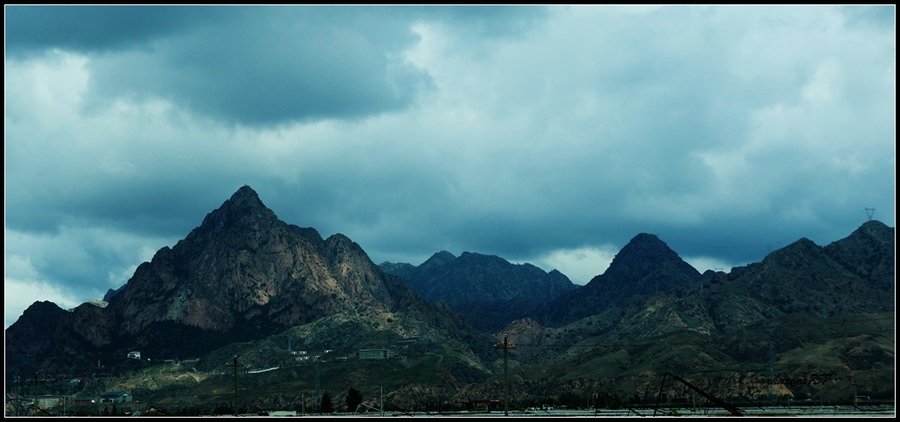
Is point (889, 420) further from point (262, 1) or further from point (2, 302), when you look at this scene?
point (2, 302)

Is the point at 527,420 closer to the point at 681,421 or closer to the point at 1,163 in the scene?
the point at 681,421

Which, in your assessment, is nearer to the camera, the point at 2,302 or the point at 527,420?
the point at 2,302

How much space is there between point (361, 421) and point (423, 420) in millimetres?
62913

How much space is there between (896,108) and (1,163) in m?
79.8

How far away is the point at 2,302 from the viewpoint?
8581cm

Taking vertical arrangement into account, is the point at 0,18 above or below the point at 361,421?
above

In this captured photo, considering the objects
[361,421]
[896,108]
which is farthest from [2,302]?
[361,421]

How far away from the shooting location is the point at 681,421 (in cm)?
12638

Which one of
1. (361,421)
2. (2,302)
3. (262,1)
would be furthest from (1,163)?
(361,421)

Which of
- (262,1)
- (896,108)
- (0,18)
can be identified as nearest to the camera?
(896,108)

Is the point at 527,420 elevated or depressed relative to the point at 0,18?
depressed

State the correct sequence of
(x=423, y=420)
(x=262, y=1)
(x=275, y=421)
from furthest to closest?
(x=275, y=421), (x=423, y=420), (x=262, y=1)

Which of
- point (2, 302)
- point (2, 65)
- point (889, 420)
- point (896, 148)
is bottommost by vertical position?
point (889, 420)

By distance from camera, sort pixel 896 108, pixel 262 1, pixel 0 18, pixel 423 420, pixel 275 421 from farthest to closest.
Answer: pixel 275 421 < pixel 423 420 < pixel 262 1 < pixel 0 18 < pixel 896 108
